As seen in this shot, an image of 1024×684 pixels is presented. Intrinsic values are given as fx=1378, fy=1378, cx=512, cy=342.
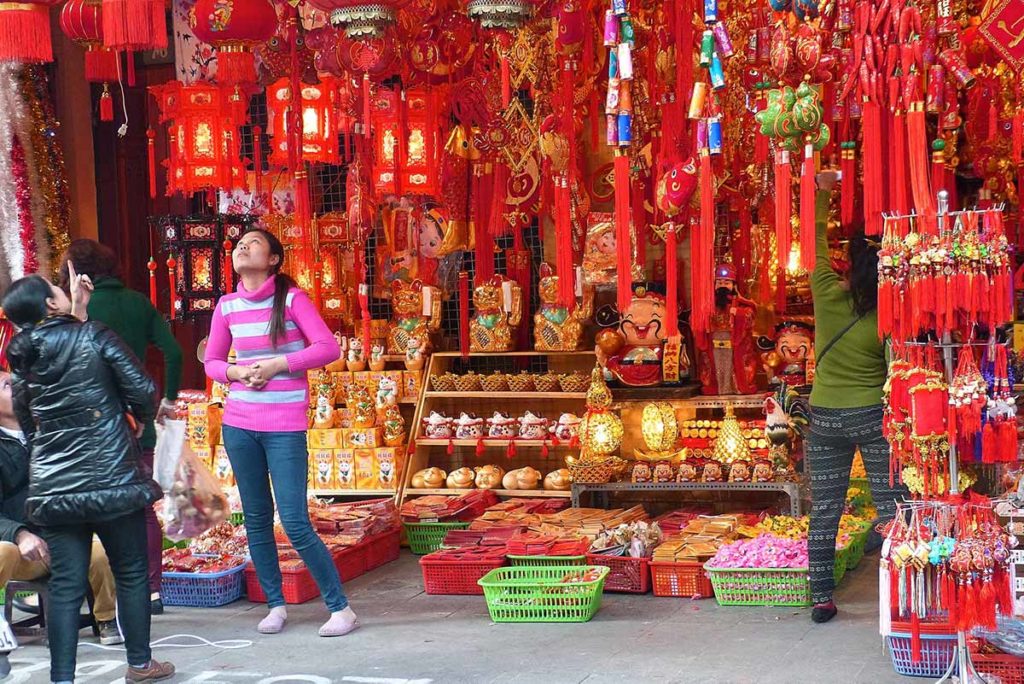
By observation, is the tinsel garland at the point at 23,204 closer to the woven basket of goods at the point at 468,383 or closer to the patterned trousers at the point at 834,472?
the woven basket of goods at the point at 468,383

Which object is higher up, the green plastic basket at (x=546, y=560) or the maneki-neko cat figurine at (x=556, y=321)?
the maneki-neko cat figurine at (x=556, y=321)

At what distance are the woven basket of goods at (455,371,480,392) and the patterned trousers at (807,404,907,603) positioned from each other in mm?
2687

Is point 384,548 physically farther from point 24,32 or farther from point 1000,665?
point 1000,665

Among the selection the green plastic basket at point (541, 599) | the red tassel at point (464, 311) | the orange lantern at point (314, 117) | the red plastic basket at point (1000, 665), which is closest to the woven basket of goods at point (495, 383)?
the red tassel at point (464, 311)

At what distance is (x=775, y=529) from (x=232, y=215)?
3372mm

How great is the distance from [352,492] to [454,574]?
1.67m

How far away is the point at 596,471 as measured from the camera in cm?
662

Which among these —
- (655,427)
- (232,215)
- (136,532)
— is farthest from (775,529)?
(232,215)

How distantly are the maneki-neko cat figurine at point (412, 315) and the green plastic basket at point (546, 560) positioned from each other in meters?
2.14

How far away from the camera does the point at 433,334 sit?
303 inches

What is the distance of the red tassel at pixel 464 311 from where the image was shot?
6.89 m

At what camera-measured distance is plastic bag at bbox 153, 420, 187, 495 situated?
477 centimetres

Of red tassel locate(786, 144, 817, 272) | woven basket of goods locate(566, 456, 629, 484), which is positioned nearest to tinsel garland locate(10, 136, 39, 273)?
Result: woven basket of goods locate(566, 456, 629, 484)

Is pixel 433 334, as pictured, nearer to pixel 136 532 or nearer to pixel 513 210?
pixel 513 210
